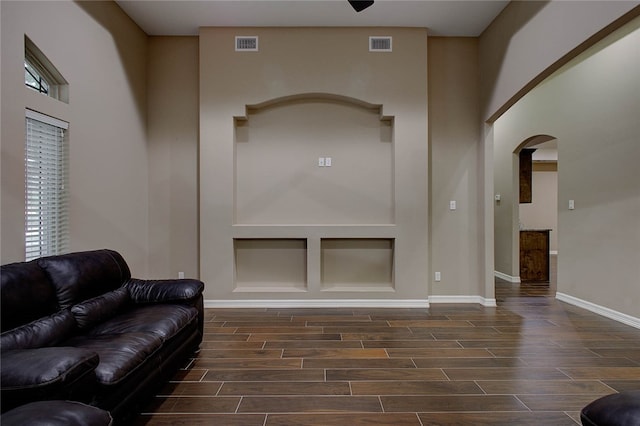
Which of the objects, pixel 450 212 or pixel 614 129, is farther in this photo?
pixel 450 212

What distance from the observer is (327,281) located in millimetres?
4809

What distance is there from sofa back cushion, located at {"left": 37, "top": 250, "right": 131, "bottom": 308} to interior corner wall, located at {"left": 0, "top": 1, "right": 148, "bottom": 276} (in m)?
0.42

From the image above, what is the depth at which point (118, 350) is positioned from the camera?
1.96 meters

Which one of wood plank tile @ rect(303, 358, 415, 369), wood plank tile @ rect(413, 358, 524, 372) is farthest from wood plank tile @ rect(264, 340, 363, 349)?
wood plank tile @ rect(413, 358, 524, 372)

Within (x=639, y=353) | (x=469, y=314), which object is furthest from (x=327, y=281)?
(x=639, y=353)

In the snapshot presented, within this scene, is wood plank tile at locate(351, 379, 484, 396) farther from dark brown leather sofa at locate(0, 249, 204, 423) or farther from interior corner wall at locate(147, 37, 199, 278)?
interior corner wall at locate(147, 37, 199, 278)

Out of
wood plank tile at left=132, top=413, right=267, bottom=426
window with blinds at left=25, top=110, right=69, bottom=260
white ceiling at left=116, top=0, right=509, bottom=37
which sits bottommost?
wood plank tile at left=132, top=413, right=267, bottom=426

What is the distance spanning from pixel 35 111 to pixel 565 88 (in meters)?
6.05

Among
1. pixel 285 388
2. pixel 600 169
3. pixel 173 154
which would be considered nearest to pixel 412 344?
pixel 285 388

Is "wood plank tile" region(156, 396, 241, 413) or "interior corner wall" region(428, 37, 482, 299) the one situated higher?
"interior corner wall" region(428, 37, 482, 299)

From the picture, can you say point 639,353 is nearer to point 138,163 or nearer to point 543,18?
point 543,18

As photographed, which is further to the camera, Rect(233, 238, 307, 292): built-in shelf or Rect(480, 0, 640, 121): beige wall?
Rect(233, 238, 307, 292): built-in shelf

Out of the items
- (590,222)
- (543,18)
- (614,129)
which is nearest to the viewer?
(543,18)

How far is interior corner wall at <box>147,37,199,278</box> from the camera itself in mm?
4738
